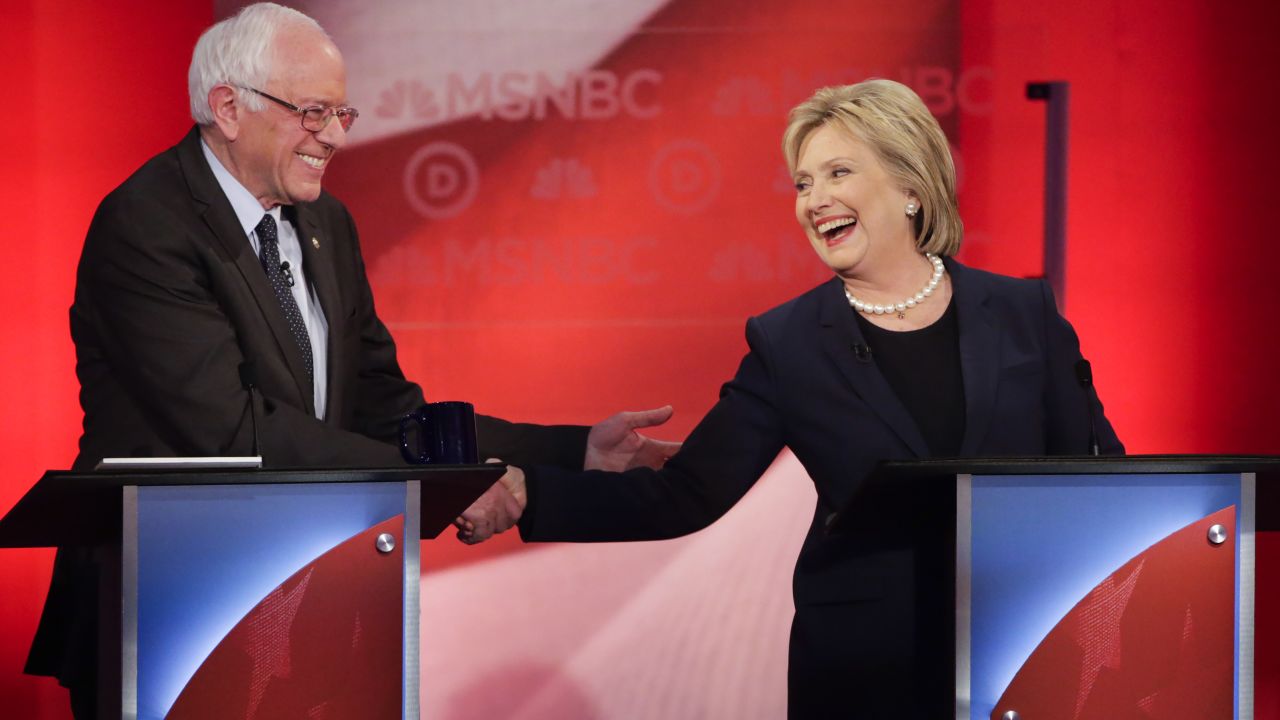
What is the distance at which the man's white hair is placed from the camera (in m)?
2.92

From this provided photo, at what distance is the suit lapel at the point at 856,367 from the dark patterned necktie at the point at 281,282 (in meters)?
1.02

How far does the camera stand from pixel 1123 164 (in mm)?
4121

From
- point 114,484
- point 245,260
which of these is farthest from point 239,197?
point 114,484

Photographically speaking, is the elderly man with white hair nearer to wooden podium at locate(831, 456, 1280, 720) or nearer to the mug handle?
the mug handle

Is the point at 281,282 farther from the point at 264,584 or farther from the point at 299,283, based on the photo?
the point at 264,584

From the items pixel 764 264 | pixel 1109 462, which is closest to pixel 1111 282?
pixel 764 264

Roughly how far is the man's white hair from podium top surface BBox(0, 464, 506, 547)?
1.18m

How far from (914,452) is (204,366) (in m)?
1.27

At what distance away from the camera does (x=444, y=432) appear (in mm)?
2330

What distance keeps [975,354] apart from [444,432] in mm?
903

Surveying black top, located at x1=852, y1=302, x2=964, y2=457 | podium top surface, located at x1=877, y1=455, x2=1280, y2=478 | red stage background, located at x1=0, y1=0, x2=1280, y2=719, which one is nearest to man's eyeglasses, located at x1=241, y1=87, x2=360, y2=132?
red stage background, located at x1=0, y1=0, x2=1280, y2=719

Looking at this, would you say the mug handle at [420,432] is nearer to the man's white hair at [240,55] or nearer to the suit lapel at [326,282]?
the suit lapel at [326,282]

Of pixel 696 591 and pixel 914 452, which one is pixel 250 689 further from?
pixel 696 591

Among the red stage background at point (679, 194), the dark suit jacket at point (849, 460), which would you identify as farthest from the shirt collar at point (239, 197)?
the red stage background at point (679, 194)
